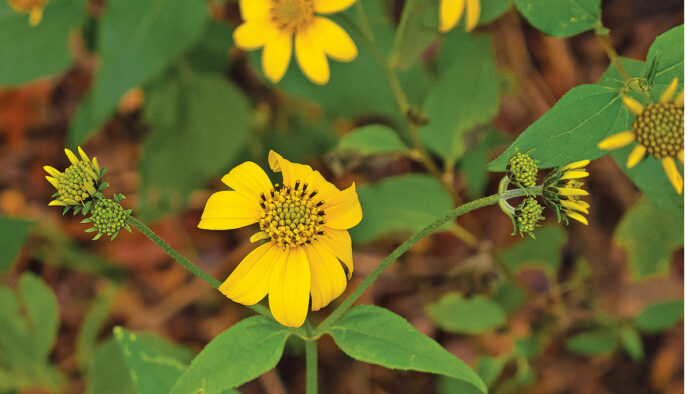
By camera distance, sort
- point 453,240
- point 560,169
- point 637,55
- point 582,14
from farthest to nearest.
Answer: point 453,240 → point 637,55 → point 582,14 → point 560,169

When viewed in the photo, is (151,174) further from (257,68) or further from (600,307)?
(600,307)

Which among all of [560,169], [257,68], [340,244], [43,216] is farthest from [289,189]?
[43,216]

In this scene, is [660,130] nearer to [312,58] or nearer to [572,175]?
[572,175]

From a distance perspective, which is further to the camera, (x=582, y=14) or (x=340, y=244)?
(x=582, y=14)

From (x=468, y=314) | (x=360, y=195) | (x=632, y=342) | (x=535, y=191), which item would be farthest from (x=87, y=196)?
(x=632, y=342)

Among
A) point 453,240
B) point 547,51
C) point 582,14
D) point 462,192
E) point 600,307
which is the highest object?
point 582,14

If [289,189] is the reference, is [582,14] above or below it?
above

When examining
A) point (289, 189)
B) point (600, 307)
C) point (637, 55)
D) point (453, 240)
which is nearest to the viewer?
point (289, 189)
